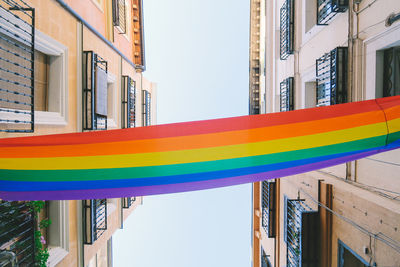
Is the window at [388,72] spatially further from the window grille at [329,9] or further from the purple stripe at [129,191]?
the purple stripe at [129,191]

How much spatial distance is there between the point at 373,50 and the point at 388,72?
1.73 feet

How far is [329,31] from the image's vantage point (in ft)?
22.1

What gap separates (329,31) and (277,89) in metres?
4.49

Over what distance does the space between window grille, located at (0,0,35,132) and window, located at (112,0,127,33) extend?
502cm

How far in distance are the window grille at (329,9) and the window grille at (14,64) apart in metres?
6.32

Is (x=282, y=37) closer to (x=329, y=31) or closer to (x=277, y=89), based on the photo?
(x=277, y=89)

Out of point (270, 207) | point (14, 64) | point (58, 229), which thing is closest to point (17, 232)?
point (58, 229)

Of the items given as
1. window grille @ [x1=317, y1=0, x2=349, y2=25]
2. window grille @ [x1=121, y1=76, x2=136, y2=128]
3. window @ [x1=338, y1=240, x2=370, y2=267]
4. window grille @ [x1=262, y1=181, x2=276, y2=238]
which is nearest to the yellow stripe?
window @ [x1=338, y1=240, x2=370, y2=267]

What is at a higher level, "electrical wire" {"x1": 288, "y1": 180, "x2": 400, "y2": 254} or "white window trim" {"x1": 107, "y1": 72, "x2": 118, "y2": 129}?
"white window trim" {"x1": 107, "y1": 72, "x2": 118, "y2": 129}

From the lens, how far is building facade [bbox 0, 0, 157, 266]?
424cm

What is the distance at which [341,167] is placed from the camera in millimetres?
5977

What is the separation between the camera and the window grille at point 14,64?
403 centimetres

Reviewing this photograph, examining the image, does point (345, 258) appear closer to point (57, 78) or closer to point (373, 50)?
point (373, 50)

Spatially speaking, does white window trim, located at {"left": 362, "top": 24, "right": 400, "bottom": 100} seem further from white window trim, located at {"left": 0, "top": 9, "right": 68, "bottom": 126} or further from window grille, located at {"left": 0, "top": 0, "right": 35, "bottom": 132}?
white window trim, located at {"left": 0, "top": 9, "right": 68, "bottom": 126}
